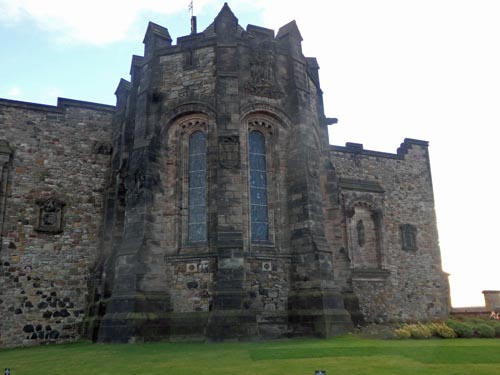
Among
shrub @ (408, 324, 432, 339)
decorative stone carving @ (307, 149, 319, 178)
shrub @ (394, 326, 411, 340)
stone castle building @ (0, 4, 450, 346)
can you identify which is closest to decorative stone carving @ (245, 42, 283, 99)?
stone castle building @ (0, 4, 450, 346)

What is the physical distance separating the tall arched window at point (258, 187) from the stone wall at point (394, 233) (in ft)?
25.2

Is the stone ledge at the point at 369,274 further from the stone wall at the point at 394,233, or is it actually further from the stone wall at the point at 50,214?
the stone wall at the point at 50,214

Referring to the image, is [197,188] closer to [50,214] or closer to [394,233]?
[50,214]

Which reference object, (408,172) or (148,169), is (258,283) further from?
(408,172)

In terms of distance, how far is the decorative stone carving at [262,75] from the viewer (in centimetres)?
1614

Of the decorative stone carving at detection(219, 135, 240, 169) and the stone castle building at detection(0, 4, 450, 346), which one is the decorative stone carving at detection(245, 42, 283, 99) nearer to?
the stone castle building at detection(0, 4, 450, 346)

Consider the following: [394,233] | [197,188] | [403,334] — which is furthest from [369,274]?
[197,188]

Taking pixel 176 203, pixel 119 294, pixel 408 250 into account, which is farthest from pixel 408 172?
pixel 119 294

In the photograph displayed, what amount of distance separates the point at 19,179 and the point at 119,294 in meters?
7.64

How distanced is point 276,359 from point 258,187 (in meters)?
7.10

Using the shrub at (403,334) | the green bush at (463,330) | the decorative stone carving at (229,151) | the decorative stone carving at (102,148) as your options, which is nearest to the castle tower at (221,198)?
the decorative stone carving at (229,151)

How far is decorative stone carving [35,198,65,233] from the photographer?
60.6ft

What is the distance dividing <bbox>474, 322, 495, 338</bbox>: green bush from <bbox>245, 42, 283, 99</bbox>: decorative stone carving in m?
9.67

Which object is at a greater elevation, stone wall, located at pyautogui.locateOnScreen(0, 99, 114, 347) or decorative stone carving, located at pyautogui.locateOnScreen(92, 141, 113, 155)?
decorative stone carving, located at pyautogui.locateOnScreen(92, 141, 113, 155)
